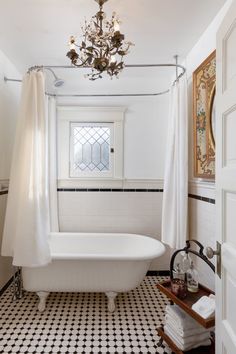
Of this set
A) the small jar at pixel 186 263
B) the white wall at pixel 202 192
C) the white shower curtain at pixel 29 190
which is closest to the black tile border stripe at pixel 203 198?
the white wall at pixel 202 192

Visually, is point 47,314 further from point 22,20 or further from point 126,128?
point 22,20

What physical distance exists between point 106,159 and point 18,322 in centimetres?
196

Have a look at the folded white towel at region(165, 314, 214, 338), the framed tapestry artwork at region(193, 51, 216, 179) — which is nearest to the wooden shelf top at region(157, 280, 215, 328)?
the folded white towel at region(165, 314, 214, 338)

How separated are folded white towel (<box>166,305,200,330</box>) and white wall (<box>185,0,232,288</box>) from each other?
0.38 metres

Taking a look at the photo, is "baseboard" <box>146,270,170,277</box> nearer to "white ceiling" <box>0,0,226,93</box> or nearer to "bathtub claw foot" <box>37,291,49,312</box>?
"bathtub claw foot" <box>37,291,49,312</box>

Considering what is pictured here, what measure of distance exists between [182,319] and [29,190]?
152 cm

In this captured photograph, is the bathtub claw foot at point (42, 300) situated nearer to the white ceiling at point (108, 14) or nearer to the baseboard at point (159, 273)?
the baseboard at point (159, 273)

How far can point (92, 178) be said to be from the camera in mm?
3006

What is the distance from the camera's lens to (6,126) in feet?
8.11

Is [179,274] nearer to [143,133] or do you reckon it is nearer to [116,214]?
[116,214]

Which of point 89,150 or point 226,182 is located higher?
point 89,150

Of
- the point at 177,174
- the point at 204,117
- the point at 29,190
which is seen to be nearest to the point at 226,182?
the point at 204,117

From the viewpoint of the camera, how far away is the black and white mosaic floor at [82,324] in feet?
5.64

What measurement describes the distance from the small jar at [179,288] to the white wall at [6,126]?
1746 mm
